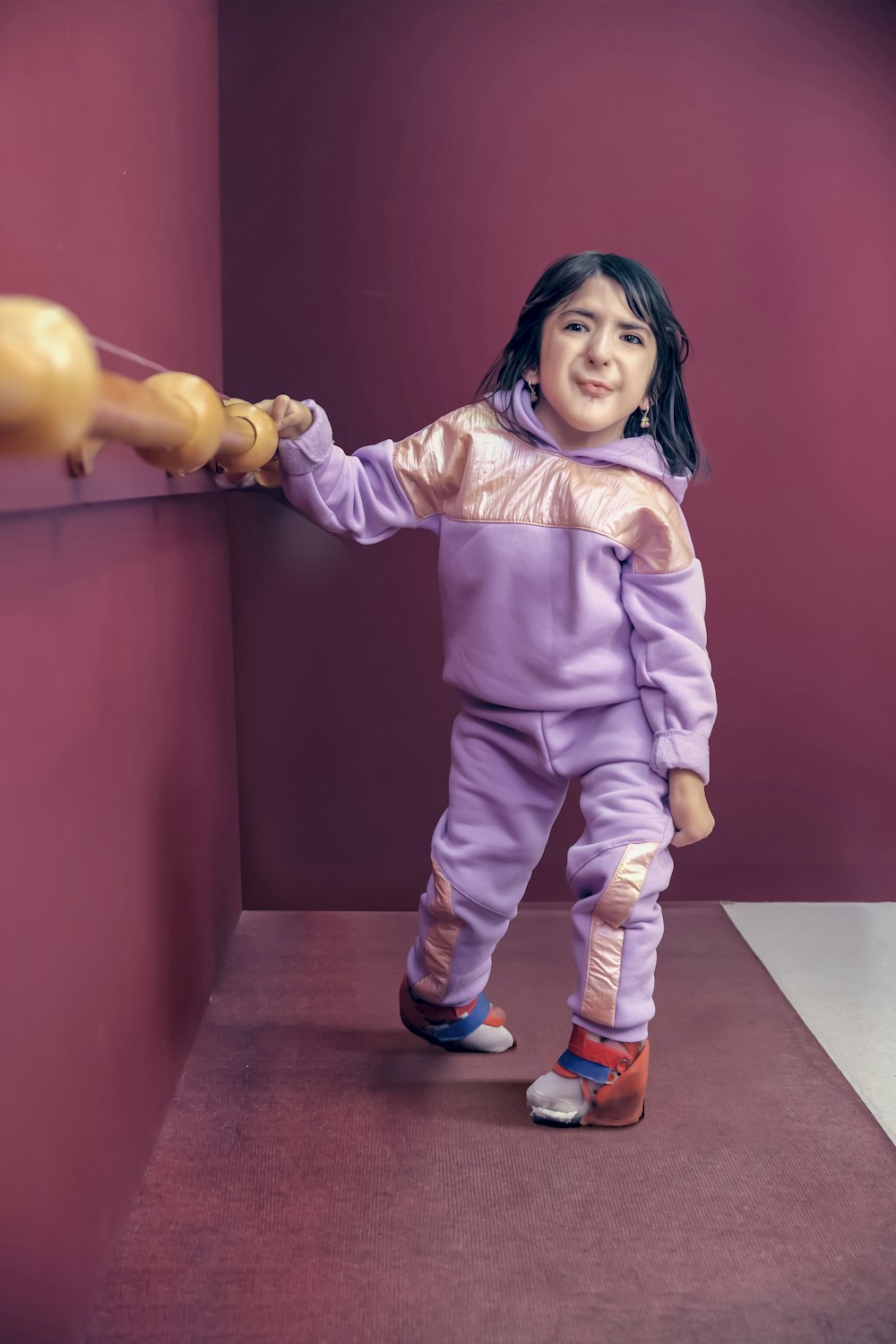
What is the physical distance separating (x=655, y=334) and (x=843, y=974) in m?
0.89

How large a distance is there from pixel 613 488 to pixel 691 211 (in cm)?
62

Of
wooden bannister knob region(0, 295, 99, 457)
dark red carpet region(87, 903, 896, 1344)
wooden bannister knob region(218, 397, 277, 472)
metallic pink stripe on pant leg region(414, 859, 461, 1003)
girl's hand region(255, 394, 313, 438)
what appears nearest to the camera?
wooden bannister knob region(0, 295, 99, 457)

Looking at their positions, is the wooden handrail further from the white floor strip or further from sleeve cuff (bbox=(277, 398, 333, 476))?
the white floor strip

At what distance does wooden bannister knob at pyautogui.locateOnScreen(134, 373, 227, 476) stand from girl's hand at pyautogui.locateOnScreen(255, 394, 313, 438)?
0.41 metres

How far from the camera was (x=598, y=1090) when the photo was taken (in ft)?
4.24

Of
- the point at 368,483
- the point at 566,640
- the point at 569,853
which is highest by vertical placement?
the point at 368,483

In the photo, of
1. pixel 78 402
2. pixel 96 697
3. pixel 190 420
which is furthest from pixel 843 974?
pixel 78 402

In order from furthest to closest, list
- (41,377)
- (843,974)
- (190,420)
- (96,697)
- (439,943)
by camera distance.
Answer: (843,974)
(439,943)
(96,697)
(190,420)
(41,377)

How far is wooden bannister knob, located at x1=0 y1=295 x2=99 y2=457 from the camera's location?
1.69 feet

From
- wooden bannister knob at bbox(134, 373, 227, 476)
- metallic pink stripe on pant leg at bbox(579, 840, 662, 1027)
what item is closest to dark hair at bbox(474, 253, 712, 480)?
metallic pink stripe on pant leg at bbox(579, 840, 662, 1027)

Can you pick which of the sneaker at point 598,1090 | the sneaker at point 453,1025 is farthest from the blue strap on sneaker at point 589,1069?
the sneaker at point 453,1025

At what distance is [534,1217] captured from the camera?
114 centimetres

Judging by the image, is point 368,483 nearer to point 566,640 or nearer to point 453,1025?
point 566,640

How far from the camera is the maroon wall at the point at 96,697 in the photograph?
0.85 meters
